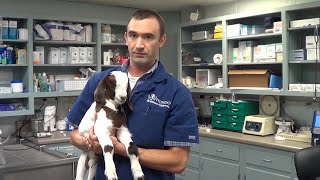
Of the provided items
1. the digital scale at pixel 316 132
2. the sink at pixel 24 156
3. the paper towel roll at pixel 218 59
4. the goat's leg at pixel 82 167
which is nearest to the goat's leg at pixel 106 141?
the goat's leg at pixel 82 167

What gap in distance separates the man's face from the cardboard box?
310 centimetres

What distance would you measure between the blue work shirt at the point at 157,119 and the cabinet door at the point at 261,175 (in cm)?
255

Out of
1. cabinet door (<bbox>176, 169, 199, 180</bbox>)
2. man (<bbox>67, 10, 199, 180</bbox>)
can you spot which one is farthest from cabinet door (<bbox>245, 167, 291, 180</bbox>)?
man (<bbox>67, 10, 199, 180</bbox>)

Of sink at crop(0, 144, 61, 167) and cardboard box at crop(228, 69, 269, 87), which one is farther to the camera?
cardboard box at crop(228, 69, 269, 87)

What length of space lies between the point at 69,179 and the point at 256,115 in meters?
2.52

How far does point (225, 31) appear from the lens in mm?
4641

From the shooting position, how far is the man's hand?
132cm

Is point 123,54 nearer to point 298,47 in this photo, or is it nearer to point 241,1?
point 241,1

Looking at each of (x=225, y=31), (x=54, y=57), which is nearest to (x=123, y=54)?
(x=54, y=57)

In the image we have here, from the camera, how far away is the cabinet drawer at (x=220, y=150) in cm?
410

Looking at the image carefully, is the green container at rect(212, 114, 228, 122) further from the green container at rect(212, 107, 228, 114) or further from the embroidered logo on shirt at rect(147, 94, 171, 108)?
the embroidered logo on shirt at rect(147, 94, 171, 108)

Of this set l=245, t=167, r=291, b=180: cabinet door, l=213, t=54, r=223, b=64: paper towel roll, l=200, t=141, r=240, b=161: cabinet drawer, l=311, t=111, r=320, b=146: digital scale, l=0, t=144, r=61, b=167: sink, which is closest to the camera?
l=0, t=144, r=61, b=167: sink

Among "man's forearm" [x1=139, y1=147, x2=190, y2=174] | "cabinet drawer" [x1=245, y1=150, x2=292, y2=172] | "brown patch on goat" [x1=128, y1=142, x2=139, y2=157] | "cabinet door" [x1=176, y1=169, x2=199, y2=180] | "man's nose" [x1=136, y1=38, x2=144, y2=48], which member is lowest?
"cabinet door" [x1=176, y1=169, x2=199, y2=180]

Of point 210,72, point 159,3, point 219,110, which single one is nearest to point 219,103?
point 219,110
